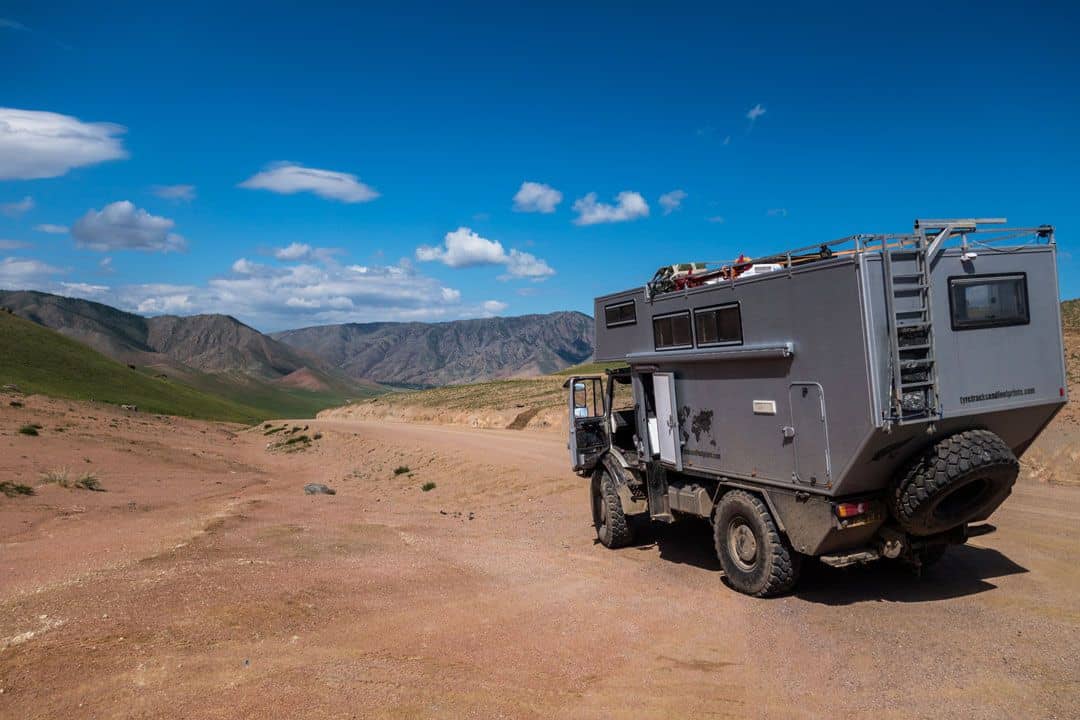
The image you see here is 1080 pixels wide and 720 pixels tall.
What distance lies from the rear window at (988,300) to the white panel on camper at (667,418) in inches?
149

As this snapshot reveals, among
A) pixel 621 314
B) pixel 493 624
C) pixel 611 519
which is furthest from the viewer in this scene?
pixel 611 519

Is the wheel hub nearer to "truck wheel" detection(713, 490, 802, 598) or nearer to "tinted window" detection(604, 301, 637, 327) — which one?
"truck wheel" detection(713, 490, 802, 598)

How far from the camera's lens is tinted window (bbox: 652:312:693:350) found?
9859mm

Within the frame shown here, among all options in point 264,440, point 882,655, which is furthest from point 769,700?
point 264,440

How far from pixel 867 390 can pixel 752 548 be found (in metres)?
2.82

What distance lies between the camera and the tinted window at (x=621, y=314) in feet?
36.4

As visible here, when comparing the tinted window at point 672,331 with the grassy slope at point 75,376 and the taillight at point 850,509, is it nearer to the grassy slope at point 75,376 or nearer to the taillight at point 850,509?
the taillight at point 850,509

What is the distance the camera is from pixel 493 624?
7.92 meters

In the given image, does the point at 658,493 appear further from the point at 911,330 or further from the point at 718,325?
the point at 911,330

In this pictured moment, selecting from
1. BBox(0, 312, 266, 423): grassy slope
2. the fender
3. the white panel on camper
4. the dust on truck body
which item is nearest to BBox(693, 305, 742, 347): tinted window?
the dust on truck body

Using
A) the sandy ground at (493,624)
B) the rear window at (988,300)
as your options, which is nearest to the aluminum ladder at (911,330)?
the rear window at (988,300)

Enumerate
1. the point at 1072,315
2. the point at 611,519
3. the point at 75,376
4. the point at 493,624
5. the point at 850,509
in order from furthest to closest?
the point at 75,376, the point at 1072,315, the point at 611,519, the point at 493,624, the point at 850,509

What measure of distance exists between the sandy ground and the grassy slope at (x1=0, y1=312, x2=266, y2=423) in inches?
2291

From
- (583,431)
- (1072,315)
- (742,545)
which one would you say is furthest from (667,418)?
(1072,315)
